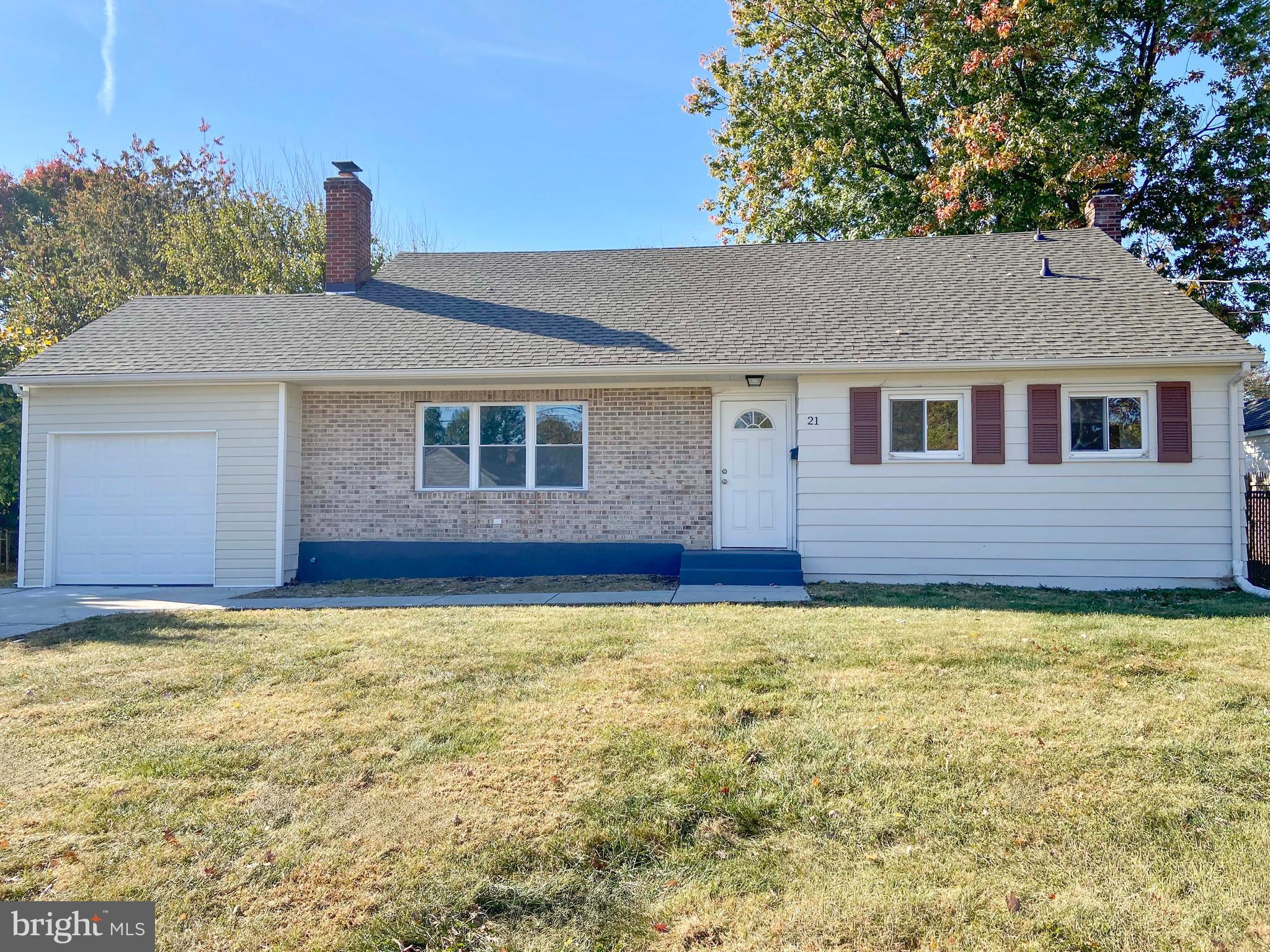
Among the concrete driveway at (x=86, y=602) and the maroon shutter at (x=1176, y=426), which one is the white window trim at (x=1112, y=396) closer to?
the maroon shutter at (x=1176, y=426)

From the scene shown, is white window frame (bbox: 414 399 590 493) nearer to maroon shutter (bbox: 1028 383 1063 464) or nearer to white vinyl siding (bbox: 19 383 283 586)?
white vinyl siding (bbox: 19 383 283 586)

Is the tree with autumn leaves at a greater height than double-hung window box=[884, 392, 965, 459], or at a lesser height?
greater

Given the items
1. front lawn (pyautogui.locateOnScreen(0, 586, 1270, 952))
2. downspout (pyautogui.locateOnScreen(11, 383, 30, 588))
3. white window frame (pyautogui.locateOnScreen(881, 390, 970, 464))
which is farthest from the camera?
downspout (pyautogui.locateOnScreen(11, 383, 30, 588))

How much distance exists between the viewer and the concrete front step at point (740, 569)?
9.99m

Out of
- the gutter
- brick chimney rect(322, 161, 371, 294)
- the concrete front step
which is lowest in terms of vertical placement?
the concrete front step

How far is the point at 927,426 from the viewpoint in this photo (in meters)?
10.5

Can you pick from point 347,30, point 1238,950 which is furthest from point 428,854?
point 347,30

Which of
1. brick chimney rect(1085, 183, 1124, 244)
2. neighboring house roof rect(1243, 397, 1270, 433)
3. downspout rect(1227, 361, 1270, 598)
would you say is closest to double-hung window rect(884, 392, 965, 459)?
downspout rect(1227, 361, 1270, 598)

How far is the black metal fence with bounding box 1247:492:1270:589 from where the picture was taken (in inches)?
415

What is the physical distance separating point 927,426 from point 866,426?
0.80m

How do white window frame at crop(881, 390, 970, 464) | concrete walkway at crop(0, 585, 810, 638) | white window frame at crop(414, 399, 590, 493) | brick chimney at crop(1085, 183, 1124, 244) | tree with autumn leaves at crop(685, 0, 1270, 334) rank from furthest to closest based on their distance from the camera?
tree with autumn leaves at crop(685, 0, 1270, 334) → brick chimney at crop(1085, 183, 1124, 244) → white window frame at crop(414, 399, 590, 493) → white window frame at crop(881, 390, 970, 464) → concrete walkway at crop(0, 585, 810, 638)

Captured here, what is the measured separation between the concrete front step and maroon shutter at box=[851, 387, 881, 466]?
1.56 m

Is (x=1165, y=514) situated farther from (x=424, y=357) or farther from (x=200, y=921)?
(x=200, y=921)

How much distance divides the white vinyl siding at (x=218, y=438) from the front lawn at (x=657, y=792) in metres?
4.90
